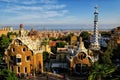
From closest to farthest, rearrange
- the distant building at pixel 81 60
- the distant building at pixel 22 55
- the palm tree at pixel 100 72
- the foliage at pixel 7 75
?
the palm tree at pixel 100 72 < the foliage at pixel 7 75 < the distant building at pixel 81 60 < the distant building at pixel 22 55

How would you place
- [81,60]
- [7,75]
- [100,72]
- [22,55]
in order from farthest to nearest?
[22,55] → [81,60] → [7,75] → [100,72]

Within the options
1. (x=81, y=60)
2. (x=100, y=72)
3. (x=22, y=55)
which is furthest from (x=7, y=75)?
(x=81, y=60)

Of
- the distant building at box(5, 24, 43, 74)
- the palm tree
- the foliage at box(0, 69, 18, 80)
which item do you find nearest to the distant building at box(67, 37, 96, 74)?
the distant building at box(5, 24, 43, 74)

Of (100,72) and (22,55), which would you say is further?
(22,55)

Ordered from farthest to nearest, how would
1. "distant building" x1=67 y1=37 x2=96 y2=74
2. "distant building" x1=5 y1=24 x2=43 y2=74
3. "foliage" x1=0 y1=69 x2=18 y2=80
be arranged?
"distant building" x1=5 y1=24 x2=43 y2=74 < "distant building" x1=67 y1=37 x2=96 y2=74 < "foliage" x1=0 y1=69 x2=18 y2=80

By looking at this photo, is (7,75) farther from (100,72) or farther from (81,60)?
(81,60)

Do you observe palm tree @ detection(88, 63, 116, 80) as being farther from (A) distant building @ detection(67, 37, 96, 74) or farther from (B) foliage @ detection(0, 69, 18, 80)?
(A) distant building @ detection(67, 37, 96, 74)

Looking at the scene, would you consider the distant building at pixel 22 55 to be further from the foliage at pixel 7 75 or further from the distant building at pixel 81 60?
the foliage at pixel 7 75

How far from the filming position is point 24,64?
51.3 meters

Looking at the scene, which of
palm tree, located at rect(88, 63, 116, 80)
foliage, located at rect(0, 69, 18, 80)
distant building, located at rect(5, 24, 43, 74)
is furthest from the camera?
distant building, located at rect(5, 24, 43, 74)

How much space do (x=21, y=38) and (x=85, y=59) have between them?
12.6 metres

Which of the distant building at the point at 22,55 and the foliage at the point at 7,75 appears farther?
the distant building at the point at 22,55

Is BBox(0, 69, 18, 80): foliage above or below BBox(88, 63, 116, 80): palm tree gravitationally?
below

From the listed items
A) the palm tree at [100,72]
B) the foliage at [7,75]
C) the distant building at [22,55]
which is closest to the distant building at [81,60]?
the distant building at [22,55]
